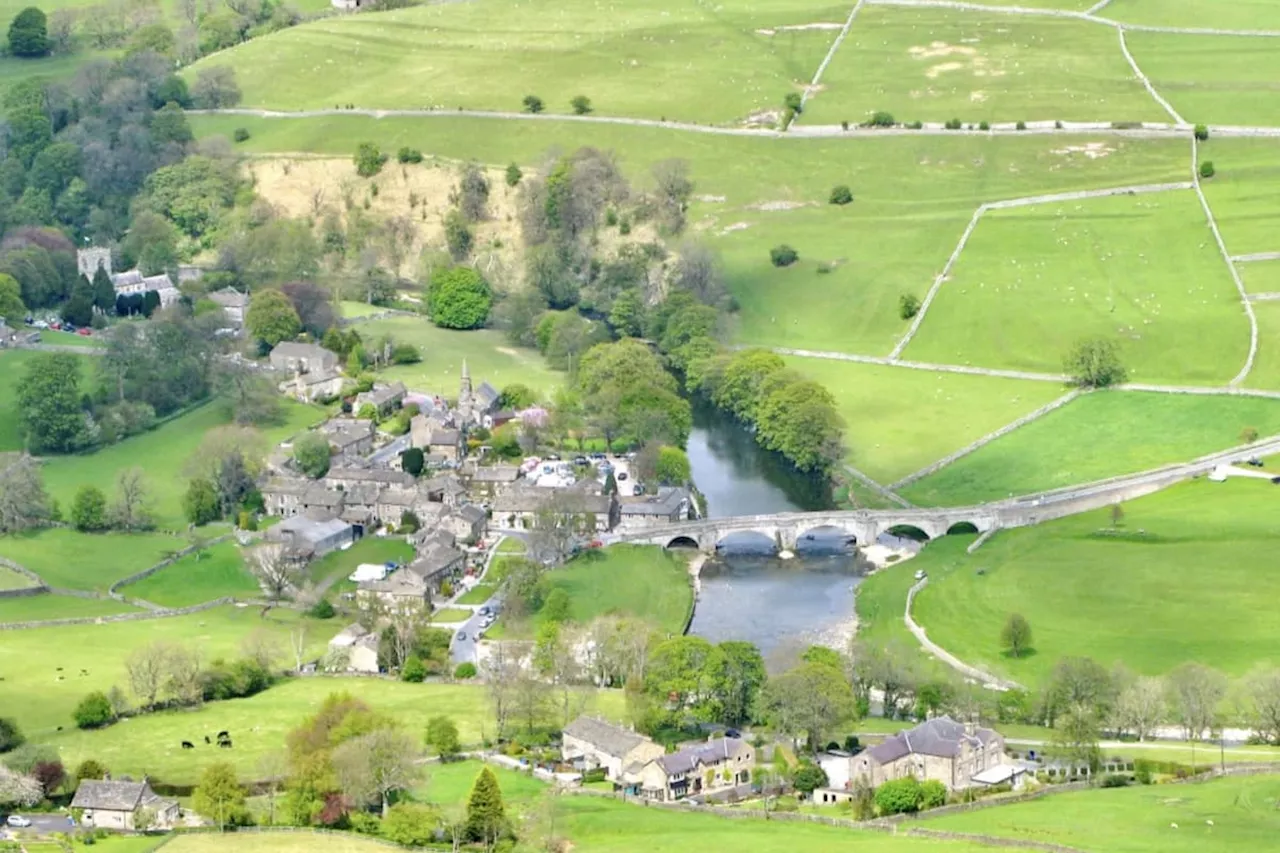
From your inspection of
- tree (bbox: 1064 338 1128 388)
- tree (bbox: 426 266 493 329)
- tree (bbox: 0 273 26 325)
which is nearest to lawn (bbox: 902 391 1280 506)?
tree (bbox: 1064 338 1128 388)

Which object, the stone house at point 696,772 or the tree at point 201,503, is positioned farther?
the tree at point 201,503

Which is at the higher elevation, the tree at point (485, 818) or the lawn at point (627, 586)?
the tree at point (485, 818)

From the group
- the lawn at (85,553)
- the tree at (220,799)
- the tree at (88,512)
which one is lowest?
the lawn at (85,553)

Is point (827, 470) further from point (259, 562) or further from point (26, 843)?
point (26, 843)

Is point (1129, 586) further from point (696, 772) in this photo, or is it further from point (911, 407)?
point (911, 407)

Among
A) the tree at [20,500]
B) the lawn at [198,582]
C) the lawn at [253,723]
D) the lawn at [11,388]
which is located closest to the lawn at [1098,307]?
the lawn at [198,582]

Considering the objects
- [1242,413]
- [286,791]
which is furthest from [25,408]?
[1242,413]

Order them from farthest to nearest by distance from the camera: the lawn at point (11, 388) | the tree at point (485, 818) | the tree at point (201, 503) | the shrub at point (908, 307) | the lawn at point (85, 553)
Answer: the shrub at point (908, 307), the lawn at point (11, 388), the tree at point (201, 503), the lawn at point (85, 553), the tree at point (485, 818)

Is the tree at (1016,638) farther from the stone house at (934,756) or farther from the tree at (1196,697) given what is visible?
the stone house at (934,756)
